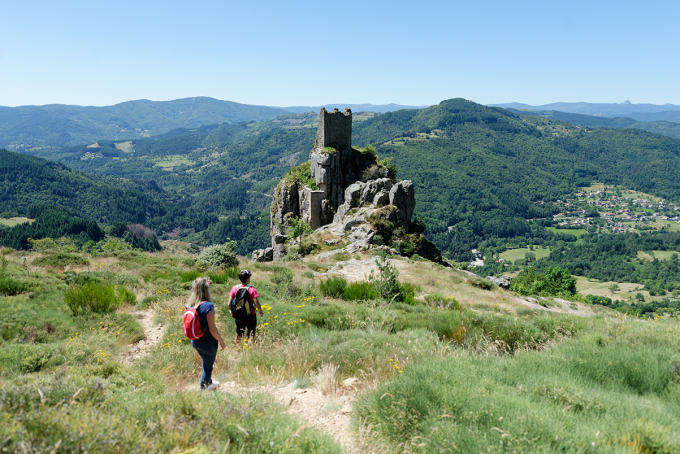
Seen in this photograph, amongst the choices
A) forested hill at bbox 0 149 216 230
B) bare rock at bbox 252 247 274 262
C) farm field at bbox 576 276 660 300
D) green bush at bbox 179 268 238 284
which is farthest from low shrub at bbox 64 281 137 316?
forested hill at bbox 0 149 216 230

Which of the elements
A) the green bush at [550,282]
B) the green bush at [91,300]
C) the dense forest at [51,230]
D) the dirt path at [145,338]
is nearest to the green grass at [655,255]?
the green bush at [550,282]

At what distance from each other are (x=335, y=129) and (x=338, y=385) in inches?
1336

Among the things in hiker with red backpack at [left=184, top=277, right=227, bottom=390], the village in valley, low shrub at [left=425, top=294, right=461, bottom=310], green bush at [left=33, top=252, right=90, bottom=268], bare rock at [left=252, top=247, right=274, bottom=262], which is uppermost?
hiker with red backpack at [left=184, top=277, right=227, bottom=390]

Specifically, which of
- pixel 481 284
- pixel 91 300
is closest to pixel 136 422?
pixel 91 300

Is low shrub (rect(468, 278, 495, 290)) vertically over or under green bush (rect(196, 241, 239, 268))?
under

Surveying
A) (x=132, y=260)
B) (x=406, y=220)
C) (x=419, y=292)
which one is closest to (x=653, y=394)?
(x=419, y=292)

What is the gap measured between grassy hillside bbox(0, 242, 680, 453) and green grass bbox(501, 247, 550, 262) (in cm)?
13562

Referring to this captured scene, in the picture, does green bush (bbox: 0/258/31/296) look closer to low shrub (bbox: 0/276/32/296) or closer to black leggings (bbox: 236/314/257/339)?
low shrub (bbox: 0/276/32/296)

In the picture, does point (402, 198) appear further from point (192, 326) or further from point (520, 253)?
point (520, 253)

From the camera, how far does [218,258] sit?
16.9 meters

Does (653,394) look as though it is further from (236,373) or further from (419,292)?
(419,292)

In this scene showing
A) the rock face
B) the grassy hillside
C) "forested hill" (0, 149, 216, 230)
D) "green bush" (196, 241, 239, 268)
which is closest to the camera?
the grassy hillside

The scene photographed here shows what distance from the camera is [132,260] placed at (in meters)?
17.6

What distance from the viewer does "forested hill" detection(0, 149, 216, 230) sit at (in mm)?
161062
